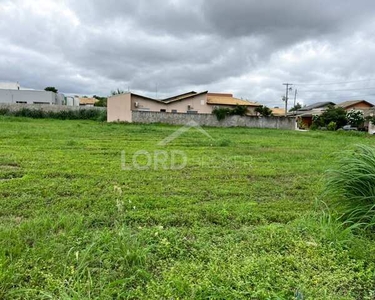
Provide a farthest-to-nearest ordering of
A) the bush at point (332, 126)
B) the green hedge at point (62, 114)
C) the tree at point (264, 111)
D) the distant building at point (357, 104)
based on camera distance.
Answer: the distant building at point (357, 104) → the bush at point (332, 126) → the tree at point (264, 111) → the green hedge at point (62, 114)

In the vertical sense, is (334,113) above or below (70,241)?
above

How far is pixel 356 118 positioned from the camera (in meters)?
27.7

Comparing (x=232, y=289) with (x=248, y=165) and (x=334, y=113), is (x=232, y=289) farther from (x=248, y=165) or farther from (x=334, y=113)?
(x=334, y=113)

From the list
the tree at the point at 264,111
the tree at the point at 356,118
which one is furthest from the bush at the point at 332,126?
the tree at the point at 264,111

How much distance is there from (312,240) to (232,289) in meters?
1.01

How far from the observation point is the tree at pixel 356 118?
2756 centimetres

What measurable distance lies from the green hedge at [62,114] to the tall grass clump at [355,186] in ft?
70.1

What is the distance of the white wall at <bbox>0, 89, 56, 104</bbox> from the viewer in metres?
24.2

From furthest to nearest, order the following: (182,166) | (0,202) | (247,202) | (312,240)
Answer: (182,166) → (247,202) → (0,202) → (312,240)

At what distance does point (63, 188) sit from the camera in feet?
11.3

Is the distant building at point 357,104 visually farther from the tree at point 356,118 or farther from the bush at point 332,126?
the bush at point 332,126

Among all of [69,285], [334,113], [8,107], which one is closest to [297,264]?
[69,285]

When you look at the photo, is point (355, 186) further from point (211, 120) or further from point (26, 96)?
point (26, 96)

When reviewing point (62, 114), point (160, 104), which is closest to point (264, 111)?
point (160, 104)
